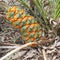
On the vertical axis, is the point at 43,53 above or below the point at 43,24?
below

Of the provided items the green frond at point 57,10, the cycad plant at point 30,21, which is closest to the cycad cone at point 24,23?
the cycad plant at point 30,21

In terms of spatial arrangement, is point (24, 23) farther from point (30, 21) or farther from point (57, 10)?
point (57, 10)

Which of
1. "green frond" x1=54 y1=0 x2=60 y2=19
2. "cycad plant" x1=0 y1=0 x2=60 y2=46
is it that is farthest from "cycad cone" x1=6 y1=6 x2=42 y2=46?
"green frond" x1=54 y1=0 x2=60 y2=19

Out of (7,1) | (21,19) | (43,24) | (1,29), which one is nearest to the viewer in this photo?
(21,19)

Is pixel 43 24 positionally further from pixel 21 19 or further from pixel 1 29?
pixel 1 29

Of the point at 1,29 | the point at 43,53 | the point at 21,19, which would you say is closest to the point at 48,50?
the point at 43,53

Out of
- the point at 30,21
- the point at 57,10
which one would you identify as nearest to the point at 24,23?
the point at 30,21

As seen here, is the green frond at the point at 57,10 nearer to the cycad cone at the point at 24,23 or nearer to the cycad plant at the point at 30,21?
the cycad plant at the point at 30,21

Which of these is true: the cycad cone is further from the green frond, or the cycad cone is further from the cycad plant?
the green frond
